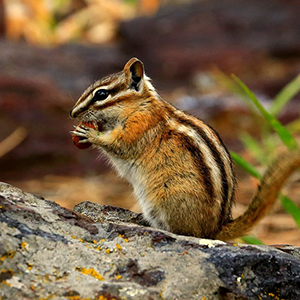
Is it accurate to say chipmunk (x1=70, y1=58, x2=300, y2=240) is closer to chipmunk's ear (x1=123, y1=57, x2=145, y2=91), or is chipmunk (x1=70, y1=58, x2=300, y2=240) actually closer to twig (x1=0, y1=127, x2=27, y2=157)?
chipmunk's ear (x1=123, y1=57, x2=145, y2=91)

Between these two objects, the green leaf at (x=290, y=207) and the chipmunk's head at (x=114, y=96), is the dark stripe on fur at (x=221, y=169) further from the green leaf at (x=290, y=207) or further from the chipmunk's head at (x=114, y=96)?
the green leaf at (x=290, y=207)

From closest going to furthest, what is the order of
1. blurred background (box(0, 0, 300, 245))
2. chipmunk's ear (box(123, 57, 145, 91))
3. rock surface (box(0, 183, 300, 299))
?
rock surface (box(0, 183, 300, 299)) < chipmunk's ear (box(123, 57, 145, 91)) < blurred background (box(0, 0, 300, 245))

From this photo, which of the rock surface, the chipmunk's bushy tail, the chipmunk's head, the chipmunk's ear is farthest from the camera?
the chipmunk's ear

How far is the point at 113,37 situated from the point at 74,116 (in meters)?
8.98

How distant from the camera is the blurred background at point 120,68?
7527mm

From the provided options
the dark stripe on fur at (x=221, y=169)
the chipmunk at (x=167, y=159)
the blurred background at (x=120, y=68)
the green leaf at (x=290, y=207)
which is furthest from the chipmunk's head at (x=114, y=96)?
the blurred background at (x=120, y=68)

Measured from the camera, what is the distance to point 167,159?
289cm

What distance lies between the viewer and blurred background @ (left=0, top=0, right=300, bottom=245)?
7527 mm

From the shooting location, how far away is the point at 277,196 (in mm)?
2764

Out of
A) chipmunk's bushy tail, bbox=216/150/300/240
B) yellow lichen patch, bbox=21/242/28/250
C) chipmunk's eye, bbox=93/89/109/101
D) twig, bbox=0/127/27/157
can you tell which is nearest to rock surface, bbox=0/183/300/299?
yellow lichen patch, bbox=21/242/28/250

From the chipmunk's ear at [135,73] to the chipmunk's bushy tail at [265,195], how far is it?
93 centimetres

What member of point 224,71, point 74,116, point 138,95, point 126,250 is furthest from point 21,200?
point 224,71

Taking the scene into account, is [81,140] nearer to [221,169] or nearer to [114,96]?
[114,96]

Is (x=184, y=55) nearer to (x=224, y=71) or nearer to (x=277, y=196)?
(x=224, y=71)
